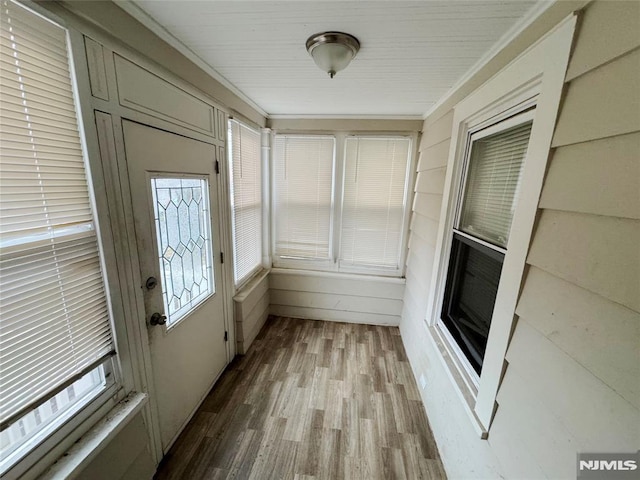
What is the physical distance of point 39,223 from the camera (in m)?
0.81

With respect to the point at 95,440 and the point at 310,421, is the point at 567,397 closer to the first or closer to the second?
the point at 310,421

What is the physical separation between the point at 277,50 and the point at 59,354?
1.71 meters

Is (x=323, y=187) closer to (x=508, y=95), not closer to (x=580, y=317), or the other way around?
(x=508, y=95)

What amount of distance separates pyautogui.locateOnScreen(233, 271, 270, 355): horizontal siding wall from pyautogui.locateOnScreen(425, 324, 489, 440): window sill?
1.63 metres

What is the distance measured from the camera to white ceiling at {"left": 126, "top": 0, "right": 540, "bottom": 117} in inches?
39.6

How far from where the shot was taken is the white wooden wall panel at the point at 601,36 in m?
0.61

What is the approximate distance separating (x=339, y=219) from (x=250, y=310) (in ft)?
4.60

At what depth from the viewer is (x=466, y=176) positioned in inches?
62.1

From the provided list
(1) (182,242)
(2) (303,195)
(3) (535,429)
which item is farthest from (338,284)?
(3) (535,429)

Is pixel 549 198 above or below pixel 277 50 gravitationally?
below

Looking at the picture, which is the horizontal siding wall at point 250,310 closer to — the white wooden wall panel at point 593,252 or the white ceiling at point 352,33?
the white ceiling at point 352,33

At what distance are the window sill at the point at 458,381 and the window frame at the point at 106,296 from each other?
1599 millimetres

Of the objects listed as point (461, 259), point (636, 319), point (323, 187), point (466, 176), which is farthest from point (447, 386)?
point (323, 187)

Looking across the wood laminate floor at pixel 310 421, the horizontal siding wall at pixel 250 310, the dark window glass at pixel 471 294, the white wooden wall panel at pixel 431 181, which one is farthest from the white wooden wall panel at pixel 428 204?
the horizontal siding wall at pixel 250 310
